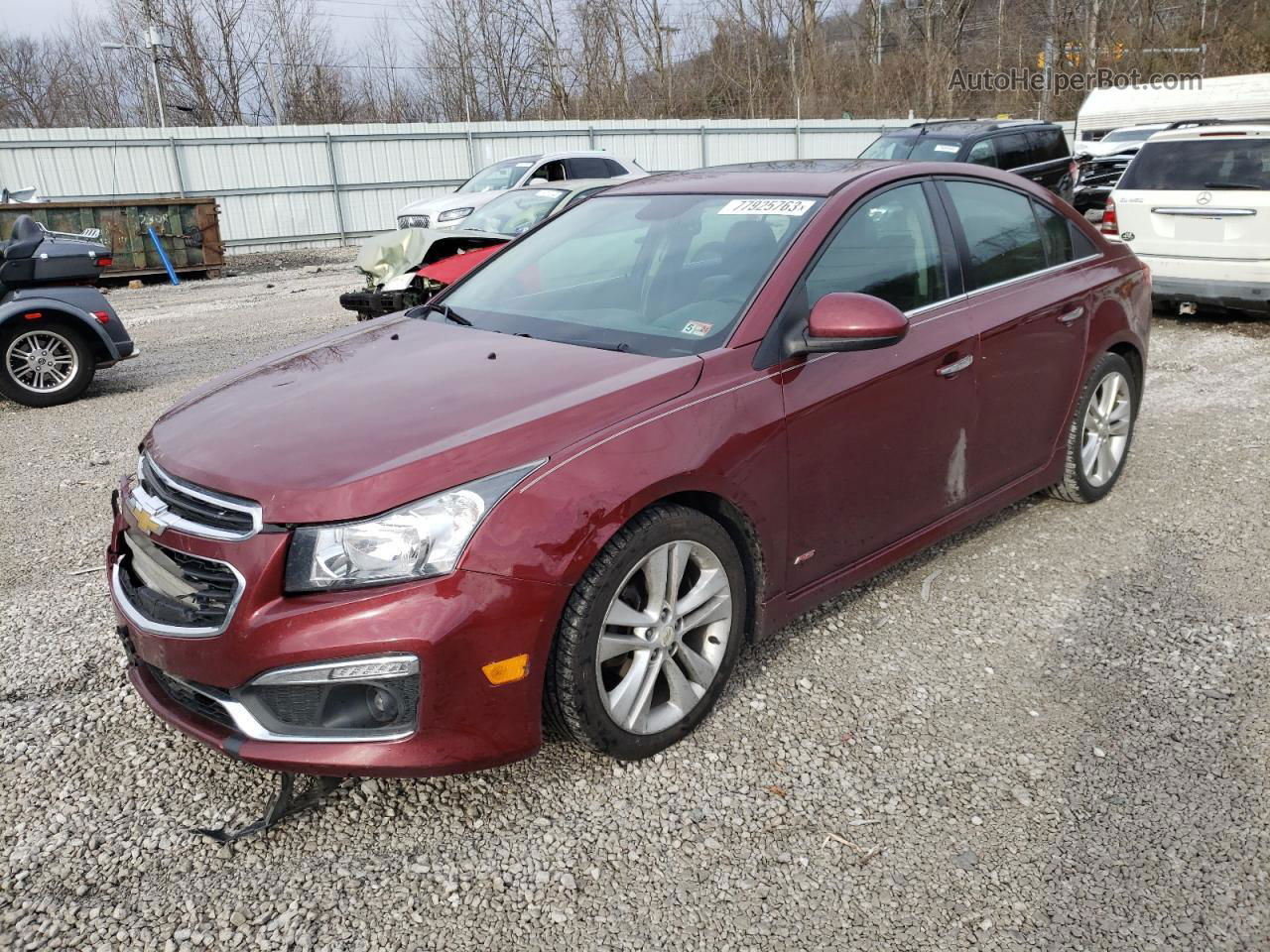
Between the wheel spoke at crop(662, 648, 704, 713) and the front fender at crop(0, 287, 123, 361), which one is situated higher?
the front fender at crop(0, 287, 123, 361)

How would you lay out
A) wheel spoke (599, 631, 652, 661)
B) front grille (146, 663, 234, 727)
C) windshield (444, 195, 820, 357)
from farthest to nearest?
windshield (444, 195, 820, 357), wheel spoke (599, 631, 652, 661), front grille (146, 663, 234, 727)

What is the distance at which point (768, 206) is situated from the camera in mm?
3602

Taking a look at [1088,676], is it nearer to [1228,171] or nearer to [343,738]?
[343,738]

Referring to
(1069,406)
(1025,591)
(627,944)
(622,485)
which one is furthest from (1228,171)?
(627,944)

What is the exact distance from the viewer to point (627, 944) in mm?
2324

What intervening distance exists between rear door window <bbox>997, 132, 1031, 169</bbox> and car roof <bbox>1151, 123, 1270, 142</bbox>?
366 centimetres

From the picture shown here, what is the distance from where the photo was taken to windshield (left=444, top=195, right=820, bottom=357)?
10.8ft

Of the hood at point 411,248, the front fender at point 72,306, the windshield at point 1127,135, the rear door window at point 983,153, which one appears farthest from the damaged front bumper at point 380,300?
the windshield at point 1127,135

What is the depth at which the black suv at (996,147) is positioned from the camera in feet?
41.8

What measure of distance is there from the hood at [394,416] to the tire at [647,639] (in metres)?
0.35

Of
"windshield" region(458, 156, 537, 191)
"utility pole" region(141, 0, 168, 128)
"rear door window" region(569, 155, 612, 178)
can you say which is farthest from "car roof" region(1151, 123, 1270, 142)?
"utility pole" region(141, 0, 168, 128)

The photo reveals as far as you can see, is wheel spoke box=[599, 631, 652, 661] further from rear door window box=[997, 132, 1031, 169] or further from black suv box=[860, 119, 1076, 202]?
rear door window box=[997, 132, 1031, 169]

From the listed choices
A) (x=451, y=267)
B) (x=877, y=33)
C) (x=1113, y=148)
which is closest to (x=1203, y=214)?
(x=451, y=267)

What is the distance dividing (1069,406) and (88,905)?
4.01 meters
